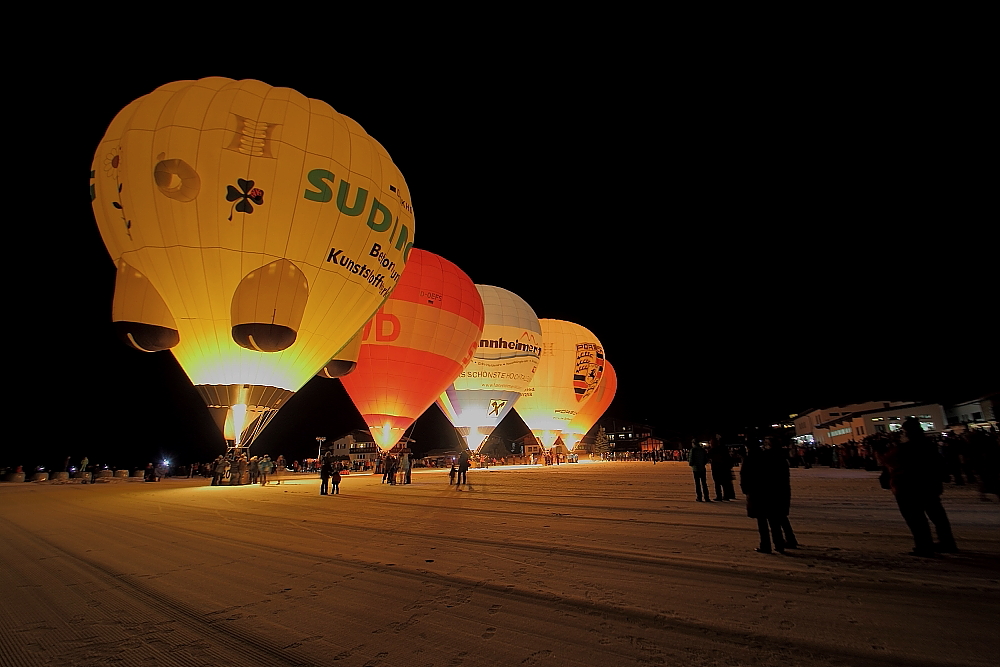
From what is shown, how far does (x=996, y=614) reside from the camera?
235 cm

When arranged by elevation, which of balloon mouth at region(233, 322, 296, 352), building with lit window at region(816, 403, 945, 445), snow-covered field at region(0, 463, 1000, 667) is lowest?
snow-covered field at region(0, 463, 1000, 667)

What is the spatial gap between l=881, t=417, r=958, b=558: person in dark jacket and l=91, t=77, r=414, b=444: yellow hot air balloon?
10945mm

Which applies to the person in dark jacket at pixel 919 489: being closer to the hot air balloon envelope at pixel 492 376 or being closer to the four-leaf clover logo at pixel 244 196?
the four-leaf clover logo at pixel 244 196

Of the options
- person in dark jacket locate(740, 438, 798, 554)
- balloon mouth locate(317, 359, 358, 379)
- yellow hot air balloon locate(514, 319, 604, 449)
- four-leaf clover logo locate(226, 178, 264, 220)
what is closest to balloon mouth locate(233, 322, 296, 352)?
four-leaf clover logo locate(226, 178, 264, 220)

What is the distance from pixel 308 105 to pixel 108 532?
10305 millimetres

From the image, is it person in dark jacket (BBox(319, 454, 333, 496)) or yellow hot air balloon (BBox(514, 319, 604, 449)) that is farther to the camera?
yellow hot air balloon (BBox(514, 319, 604, 449))

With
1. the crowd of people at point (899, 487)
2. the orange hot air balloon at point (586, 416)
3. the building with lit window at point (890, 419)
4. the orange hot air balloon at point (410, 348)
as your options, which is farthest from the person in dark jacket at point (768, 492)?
the building with lit window at point (890, 419)

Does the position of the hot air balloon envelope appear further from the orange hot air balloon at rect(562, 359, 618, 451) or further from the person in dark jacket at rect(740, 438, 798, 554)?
the person in dark jacket at rect(740, 438, 798, 554)

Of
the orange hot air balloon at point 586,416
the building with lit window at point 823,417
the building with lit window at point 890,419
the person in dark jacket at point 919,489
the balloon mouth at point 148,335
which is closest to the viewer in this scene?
the person in dark jacket at point 919,489

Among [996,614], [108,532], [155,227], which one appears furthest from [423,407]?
[996,614]

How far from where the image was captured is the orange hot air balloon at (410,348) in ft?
57.5

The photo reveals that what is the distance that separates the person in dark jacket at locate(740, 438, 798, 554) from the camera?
3.71 metres

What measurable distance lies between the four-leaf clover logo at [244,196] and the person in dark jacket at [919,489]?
11576 mm

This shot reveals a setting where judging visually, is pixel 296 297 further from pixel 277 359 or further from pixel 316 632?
pixel 316 632
